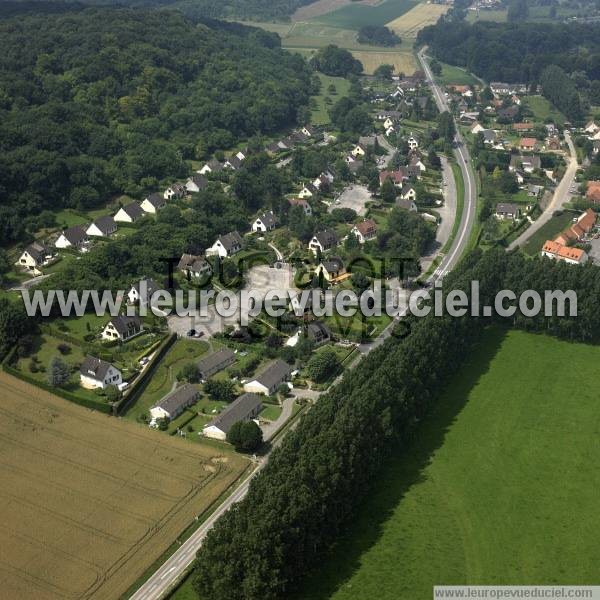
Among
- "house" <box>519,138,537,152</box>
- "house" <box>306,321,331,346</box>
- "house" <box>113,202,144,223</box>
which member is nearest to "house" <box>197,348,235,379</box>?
"house" <box>306,321,331,346</box>

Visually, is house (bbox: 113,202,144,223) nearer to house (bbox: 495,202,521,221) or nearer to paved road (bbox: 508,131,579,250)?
paved road (bbox: 508,131,579,250)

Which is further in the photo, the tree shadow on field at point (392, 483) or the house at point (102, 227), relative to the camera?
the house at point (102, 227)

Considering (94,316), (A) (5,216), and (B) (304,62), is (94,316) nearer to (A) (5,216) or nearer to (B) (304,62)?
(A) (5,216)

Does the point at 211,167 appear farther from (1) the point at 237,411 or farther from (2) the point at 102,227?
(1) the point at 237,411

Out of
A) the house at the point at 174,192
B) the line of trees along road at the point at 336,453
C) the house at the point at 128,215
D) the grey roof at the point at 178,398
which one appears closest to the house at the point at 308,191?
the house at the point at 174,192

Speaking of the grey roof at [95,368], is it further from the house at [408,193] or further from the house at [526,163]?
the house at [526,163]

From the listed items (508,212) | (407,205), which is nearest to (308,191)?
(407,205)
